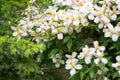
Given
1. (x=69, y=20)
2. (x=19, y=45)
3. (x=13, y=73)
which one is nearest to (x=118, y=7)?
(x=69, y=20)

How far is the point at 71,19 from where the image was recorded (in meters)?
2.68

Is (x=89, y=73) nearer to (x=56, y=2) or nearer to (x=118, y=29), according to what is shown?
(x=118, y=29)

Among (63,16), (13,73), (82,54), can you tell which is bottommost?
(13,73)

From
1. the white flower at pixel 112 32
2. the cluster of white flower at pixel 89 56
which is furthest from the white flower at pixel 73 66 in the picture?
the white flower at pixel 112 32

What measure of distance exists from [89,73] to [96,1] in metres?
0.57

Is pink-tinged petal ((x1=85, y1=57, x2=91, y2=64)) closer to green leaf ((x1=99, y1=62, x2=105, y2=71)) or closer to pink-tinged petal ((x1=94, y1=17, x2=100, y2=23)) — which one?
green leaf ((x1=99, y1=62, x2=105, y2=71))

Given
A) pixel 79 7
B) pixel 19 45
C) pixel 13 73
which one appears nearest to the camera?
pixel 19 45

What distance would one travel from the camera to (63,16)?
2770 millimetres

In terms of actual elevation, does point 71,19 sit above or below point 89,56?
above

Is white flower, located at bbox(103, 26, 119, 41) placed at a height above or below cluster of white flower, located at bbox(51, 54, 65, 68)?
above

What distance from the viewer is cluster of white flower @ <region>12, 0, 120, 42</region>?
8.71 ft

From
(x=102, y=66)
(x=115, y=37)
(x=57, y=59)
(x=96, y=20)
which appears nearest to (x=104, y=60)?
(x=102, y=66)

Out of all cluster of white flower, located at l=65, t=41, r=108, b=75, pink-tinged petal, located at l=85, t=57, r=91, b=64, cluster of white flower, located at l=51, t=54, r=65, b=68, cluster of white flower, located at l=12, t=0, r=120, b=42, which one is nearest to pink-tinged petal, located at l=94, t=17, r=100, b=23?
cluster of white flower, located at l=12, t=0, r=120, b=42

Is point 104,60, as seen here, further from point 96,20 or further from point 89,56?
point 96,20
